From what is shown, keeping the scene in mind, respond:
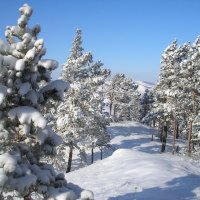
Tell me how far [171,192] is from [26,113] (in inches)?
482

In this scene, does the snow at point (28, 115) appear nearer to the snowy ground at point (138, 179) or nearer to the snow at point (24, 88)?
the snow at point (24, 88)

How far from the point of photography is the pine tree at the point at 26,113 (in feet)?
31.7

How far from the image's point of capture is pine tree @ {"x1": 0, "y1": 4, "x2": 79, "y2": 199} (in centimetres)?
966

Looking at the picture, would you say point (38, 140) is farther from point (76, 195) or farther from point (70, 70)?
point (70, 70)

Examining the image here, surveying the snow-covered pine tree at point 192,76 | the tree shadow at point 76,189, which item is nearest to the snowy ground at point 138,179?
the tree shadow at point 76,189

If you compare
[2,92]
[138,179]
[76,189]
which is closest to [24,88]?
[2,92]

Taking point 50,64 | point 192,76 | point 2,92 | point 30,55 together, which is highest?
point 192,76

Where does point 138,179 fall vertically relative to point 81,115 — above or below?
below

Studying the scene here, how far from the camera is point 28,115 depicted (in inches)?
381

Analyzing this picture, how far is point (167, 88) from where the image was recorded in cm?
4956

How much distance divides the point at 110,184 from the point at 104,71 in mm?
41048

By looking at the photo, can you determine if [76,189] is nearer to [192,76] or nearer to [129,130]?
[192,76]

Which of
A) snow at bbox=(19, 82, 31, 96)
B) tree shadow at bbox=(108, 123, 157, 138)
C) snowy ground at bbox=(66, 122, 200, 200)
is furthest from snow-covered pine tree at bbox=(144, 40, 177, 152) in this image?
snow at bbox=(19, 82, 31, 96)

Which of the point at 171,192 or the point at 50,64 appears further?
the point at 171,192
